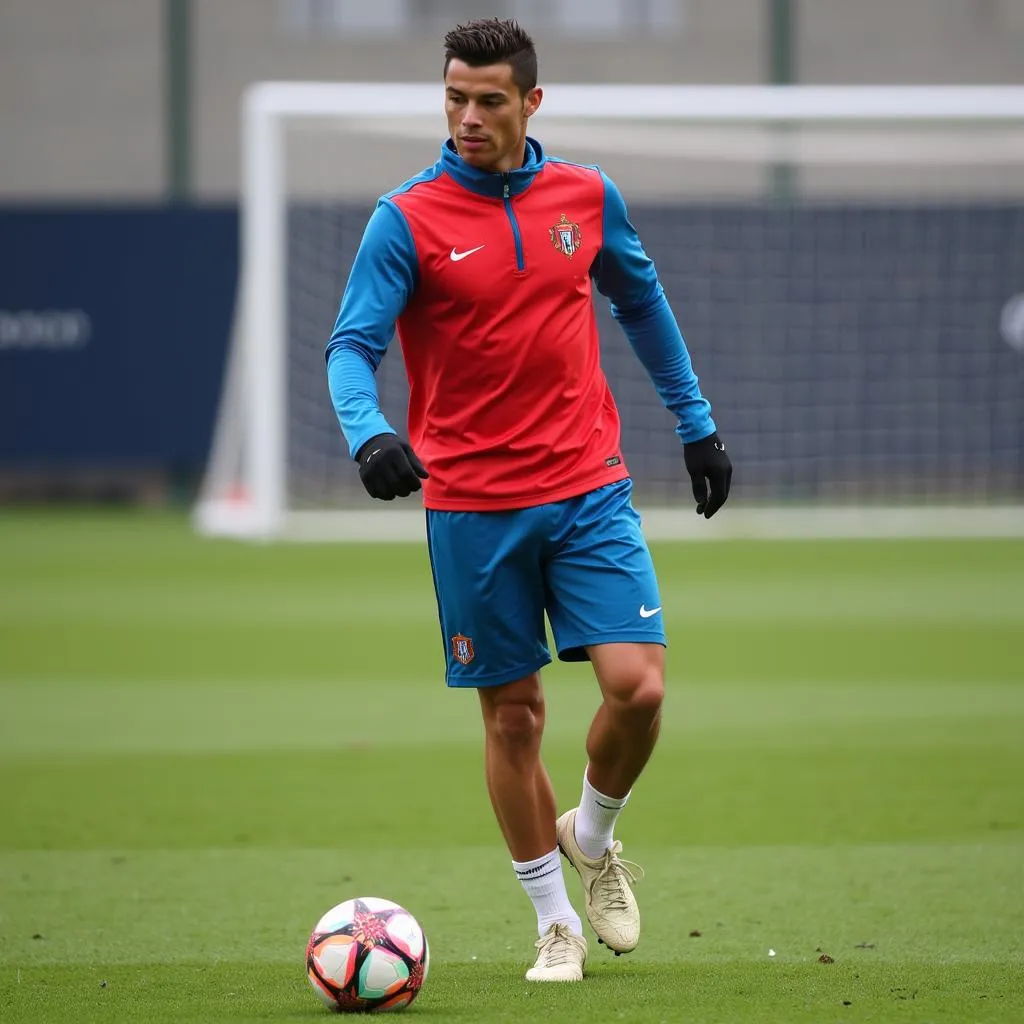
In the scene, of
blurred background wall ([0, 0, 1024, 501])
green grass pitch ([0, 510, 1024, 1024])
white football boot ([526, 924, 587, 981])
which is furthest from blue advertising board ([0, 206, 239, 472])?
white football boot ([526, 924, 587, 981])

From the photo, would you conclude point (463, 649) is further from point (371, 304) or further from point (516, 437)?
point (371, 304)

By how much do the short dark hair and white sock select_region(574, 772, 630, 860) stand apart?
5.46 ft

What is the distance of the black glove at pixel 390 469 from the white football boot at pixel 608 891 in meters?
1.07

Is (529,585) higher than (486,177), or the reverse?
(486,177)

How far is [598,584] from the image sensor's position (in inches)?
171

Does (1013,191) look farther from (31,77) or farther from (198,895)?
(198,895)

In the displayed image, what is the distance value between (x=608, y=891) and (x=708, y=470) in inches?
42.0

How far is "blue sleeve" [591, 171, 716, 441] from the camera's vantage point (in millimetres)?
4531

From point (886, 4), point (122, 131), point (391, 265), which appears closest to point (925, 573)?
point (391, 265)

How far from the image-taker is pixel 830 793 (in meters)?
6.54

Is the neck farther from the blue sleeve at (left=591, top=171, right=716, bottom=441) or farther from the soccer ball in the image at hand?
the soccer ball

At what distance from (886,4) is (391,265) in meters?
19.0

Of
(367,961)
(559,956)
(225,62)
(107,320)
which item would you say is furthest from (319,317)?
(367,961)

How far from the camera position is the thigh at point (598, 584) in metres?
4.33
